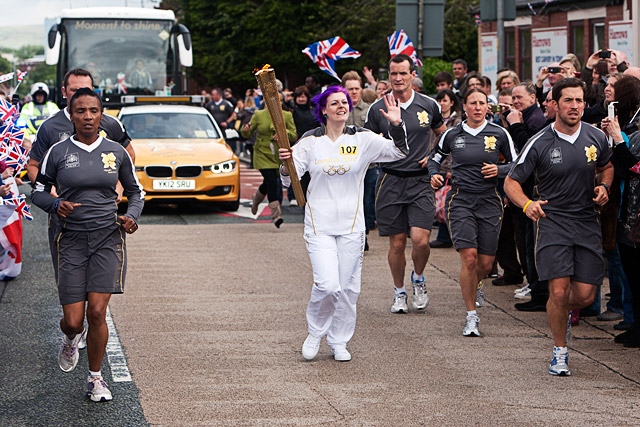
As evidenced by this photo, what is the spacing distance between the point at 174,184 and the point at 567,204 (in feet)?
36.4

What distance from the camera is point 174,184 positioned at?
720 inches

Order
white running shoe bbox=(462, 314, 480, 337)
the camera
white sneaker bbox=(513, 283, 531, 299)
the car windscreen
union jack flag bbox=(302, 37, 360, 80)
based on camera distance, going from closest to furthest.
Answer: white running shoe bbox=(462, 314, 480, 337)
white sneaker bbox=(513, 283, 531, 299)
the camera
union jack flag bbox=(302, 37, 360, 80)
the car windscreen

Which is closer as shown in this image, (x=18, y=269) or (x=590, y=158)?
(x=590, y=158)

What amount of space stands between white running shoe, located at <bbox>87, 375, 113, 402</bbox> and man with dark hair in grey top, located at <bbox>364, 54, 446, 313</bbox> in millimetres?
3538

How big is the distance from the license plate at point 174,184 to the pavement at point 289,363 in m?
5.73

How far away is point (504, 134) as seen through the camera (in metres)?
9.48

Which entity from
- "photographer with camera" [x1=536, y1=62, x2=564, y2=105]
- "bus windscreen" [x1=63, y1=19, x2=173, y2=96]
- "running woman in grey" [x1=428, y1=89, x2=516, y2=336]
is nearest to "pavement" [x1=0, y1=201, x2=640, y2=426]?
"running woman in grey" [x1=428, y1=89, x2=516, y2=336]

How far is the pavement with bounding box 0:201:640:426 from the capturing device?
682 centimetres

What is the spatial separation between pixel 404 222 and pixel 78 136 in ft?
12.1

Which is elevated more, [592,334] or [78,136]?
[78,136]

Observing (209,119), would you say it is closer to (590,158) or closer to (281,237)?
(281,237)

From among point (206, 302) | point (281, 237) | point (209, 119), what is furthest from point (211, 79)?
point (206, 302)

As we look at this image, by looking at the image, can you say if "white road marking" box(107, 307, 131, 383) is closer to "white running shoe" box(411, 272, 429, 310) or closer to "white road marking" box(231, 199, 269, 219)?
"white running shoe" box(411, 272, 429, 310)

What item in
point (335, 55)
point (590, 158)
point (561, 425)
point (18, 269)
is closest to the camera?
point (561, 425)
